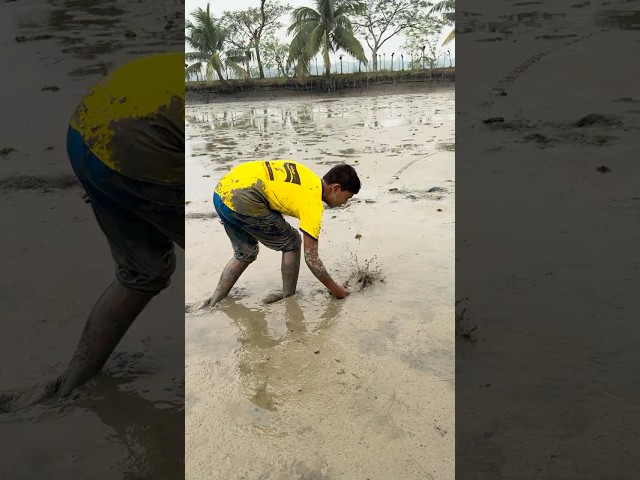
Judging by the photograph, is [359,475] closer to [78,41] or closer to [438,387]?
[438,387]

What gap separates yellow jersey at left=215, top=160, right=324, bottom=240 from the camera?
2.89 meters

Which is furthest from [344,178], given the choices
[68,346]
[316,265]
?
[68,346]

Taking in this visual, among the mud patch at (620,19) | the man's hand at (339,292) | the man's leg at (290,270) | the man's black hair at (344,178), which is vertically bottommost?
the man's hand at (339,292)

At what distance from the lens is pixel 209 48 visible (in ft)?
76.2

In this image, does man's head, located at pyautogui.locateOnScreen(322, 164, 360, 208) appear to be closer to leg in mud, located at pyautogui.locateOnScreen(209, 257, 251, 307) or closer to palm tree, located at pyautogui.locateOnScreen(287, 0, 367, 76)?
leg in mud, located at pyautogui.locateOnScreen(209, 257, 251, 307)

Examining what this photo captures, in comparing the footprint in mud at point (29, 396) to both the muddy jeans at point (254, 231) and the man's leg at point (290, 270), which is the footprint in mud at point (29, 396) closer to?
the muddy jeans at point (254, 231)

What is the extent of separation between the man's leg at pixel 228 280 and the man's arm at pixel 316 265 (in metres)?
0.51

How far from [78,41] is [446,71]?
16297 millimetres

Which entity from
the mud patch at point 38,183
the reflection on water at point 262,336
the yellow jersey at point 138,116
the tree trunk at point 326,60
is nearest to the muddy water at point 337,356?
the reflection on water at point 262,336

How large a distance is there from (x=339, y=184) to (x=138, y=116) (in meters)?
1.42

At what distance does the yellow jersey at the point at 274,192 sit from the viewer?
289cm

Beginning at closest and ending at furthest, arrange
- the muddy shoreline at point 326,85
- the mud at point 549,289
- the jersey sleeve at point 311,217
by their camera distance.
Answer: the mud at point 549,289 < the jersey sleeve at point 311,217 < the muddy shoreline at point 326,85

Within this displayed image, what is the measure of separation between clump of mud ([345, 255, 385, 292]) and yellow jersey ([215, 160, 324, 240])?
610 millimetres

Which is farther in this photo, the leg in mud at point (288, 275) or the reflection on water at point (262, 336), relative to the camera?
the leg in mud at point (288, 275)
